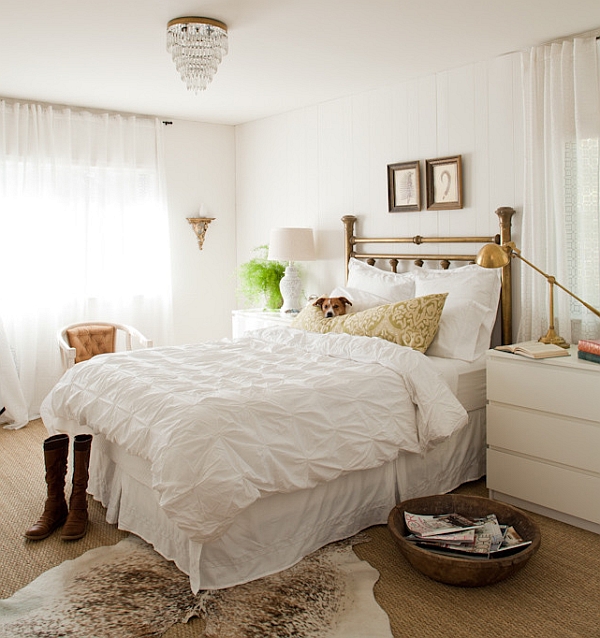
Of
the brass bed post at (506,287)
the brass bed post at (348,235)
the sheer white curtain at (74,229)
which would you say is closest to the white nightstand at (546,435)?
the brass bed post at (506,287)

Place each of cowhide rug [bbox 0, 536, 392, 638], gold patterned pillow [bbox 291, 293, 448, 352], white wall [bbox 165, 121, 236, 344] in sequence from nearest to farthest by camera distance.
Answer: cowhide rug [bbox 0, 536, 392, 638] < gold patterned pillow [bbox 291, 293, 448, 352] < white wall [bbox 165, 121, 236, 344]

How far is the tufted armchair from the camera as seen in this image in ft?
15.9

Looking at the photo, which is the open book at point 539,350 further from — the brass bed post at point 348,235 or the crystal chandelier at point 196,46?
the crystal chandelier at point 196,46

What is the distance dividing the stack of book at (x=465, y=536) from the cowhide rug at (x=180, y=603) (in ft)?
0.81

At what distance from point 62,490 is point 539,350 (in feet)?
7.81

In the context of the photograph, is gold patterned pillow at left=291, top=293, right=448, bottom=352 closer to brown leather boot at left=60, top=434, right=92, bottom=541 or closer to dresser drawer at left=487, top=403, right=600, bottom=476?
dresser drawer at left=487, top=403, right=600, bottom=476

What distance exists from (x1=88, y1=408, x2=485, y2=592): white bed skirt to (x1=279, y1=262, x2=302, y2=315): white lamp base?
6.63 feet

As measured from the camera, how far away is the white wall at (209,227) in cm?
587

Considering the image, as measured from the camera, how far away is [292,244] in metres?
5.02

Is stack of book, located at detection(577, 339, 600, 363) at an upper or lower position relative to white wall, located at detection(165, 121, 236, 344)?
lower

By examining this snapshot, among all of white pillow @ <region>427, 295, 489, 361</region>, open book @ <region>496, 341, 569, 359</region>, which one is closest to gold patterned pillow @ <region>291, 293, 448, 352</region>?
white pillow @ <region>427, 295, 489, 361</region>

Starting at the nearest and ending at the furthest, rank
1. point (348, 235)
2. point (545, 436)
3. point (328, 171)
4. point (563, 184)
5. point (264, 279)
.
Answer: point (545, 436)
point (563, 184)
point (348, 235)
point (328, 171)
point (264, 279)

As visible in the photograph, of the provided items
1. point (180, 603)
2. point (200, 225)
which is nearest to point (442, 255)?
point (200, 225)

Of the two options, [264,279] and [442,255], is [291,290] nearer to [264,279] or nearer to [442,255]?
[264,279]
